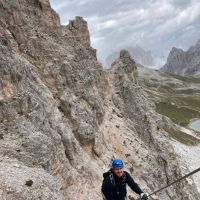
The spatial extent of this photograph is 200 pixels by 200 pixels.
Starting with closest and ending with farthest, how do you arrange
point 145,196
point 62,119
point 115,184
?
point 145,196 → point 115,184 → point 62,119

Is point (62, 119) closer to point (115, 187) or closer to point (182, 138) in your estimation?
point (115, 187)

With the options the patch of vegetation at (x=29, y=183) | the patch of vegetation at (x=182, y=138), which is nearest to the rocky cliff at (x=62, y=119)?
the patch of vegetation at (x=29, y=183)

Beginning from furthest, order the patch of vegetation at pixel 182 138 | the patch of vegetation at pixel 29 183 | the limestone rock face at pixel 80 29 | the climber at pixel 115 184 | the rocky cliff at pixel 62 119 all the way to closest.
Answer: the patch of vegetation at pixel 182 138 → the limestone rock face at pixel 80 29 → the rocky cliff at pixel 62 119 → the patch of vegetation at pixel 29 183 → the climber at pixel 115 184

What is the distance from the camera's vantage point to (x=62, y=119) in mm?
29984

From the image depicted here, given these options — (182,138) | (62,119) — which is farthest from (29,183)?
(182,138)

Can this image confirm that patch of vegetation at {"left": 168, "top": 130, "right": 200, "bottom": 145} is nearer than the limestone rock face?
No

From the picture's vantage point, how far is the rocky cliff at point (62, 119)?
72.7 feet

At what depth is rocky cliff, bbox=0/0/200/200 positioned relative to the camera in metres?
22.2

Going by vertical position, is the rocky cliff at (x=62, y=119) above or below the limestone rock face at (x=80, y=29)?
below

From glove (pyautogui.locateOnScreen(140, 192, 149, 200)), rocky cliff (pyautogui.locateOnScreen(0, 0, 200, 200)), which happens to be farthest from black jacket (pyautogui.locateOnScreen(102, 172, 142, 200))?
rocky cliff (pyautogui.locateOnScreen(0, 0, 200, 200))

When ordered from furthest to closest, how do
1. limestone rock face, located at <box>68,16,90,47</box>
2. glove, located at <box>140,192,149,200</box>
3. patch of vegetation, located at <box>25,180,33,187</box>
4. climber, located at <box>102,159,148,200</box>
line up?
limestone rock face, located at <box>68,16,90,47</box> < patch of vegetation, located at <box>25,180,33,187</box> < climber, located at <box>102,159,148,200</box> < glove, located at <box>140,192,149,200</box>

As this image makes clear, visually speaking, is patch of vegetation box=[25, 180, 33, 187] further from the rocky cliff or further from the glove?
the glove

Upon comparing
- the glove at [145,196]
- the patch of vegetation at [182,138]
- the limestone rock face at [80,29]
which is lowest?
the patch of vegetation at [182,138]

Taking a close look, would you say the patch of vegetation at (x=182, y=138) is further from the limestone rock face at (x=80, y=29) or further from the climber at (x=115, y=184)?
the climber at (x=115, y=184)
